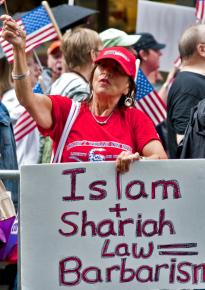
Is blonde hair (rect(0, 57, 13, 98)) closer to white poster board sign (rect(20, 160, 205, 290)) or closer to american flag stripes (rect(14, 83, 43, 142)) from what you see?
american flag stripes (rect(14, 83, 43, 142))

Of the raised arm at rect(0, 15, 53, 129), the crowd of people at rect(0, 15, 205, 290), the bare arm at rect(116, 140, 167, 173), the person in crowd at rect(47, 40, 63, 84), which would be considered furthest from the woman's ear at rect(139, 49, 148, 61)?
the raised arm at rect(0, 15, 53, 129)

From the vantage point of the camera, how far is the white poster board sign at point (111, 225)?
19.1 feet

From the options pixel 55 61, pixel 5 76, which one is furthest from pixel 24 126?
pixel 55 61

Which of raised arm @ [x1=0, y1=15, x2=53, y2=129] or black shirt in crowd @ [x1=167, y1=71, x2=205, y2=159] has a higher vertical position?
raised arm @ [x1=0, y1=15, x2=53, y2=129]

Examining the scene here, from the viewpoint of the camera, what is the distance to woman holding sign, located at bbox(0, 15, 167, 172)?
19.5 feet

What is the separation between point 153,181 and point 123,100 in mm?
661

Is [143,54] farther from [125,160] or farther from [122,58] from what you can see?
[125,160]

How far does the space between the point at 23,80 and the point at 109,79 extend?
0.58 meters

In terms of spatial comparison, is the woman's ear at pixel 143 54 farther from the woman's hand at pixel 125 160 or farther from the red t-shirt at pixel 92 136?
the woman's hand at pixel 125 160

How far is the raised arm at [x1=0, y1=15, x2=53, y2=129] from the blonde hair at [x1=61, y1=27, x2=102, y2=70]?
202 centimetres

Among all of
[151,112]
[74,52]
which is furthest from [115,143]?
[151,112]

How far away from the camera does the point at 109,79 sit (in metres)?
6.21

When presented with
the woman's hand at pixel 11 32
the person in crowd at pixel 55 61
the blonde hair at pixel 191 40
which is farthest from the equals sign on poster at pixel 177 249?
the person in crowd at pixel 55 61

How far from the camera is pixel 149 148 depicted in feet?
20.3
